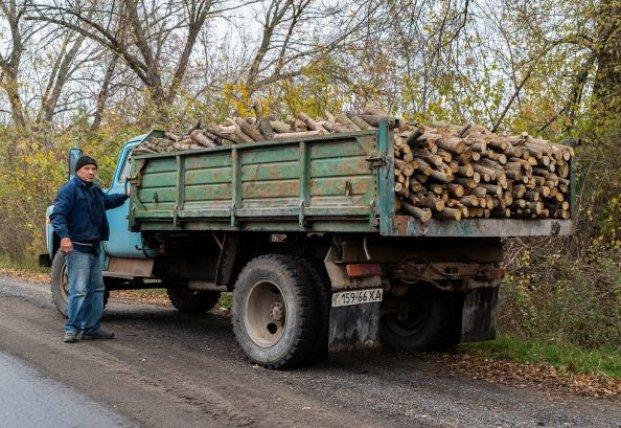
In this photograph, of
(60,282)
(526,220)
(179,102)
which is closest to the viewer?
(526,220)

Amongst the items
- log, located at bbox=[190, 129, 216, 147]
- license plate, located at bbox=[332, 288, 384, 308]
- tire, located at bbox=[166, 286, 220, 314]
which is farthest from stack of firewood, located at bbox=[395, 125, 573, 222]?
tire, located at bbox=[166, 286, 220, 314]

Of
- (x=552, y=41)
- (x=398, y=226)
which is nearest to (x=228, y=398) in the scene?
(x=398, y=226)

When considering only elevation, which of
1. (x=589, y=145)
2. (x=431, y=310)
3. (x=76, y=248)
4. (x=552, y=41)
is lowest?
(x=431, y=310)

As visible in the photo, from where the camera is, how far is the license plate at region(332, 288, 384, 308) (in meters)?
6.04

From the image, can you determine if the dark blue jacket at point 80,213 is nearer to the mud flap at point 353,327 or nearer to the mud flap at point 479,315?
the mud flap at point 353,327

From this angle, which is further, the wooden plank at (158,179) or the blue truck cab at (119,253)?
the blue truck cab at (119,253)

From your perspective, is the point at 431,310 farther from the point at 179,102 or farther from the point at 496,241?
the point at 179,102

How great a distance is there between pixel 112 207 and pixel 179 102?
878 cm

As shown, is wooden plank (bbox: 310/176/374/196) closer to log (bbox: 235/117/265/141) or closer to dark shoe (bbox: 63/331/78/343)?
log (bbox: 235/117/265/141)

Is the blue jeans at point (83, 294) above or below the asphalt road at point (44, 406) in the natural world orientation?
above

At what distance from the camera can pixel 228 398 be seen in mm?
5426

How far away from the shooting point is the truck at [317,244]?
587 cm

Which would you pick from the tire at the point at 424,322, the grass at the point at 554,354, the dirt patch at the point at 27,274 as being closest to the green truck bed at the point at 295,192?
the grass at the point at 554,354

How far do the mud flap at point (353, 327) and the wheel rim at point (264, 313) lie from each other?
2.46ft
